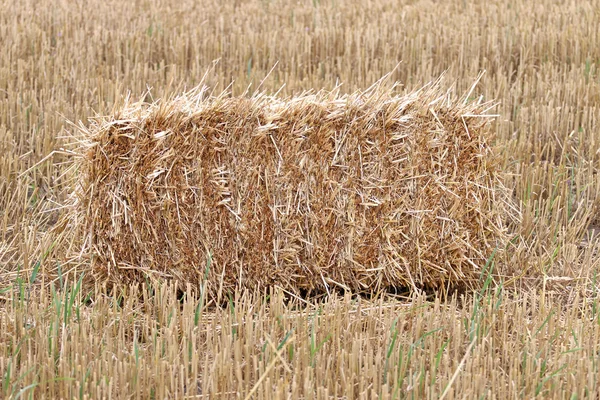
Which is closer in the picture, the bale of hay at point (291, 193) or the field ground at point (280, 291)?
the field ground at point (280, 291)

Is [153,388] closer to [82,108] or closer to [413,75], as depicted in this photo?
[82,108]

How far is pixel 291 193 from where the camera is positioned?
13.0 feet

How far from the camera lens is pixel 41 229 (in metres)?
4.68

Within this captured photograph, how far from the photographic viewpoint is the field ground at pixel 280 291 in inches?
120

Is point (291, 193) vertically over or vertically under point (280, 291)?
over

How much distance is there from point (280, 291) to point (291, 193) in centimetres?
46

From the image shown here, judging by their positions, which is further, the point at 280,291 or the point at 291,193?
the point at 291,193

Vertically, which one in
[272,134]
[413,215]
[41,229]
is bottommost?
[41,229]

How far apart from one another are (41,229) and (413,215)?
193 cm

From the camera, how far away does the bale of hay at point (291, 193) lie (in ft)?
12.6

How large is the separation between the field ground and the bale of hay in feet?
0.56

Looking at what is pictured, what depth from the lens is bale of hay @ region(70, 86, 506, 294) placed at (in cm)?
385

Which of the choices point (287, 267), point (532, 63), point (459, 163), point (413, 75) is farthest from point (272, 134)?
point (532, 63)

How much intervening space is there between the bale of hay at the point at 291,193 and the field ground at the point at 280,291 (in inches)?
6.7
